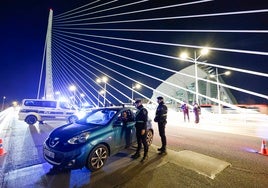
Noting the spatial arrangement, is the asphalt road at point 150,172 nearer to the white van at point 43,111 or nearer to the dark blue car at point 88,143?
the dark blue car at point 88,143

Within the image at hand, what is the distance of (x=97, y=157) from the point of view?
4.07 metres

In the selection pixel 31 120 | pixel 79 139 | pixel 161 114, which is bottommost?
pixel 31 120

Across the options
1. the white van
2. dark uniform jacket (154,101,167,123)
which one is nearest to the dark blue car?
dark uniform jacket (154,101,167,123)

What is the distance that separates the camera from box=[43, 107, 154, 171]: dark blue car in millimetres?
3686

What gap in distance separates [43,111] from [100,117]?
30.1 feet

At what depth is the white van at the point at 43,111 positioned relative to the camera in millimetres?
12125

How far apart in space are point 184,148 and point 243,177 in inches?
91.2

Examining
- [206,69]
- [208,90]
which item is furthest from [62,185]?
[208,90]

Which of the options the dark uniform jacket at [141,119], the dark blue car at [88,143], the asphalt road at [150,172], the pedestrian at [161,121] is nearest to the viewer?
the asphalt road at [150,172]

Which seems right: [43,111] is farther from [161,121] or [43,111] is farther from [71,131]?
[161,121]

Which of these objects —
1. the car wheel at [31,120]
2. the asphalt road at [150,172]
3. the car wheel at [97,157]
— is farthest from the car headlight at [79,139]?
the car wheel at [31,120]

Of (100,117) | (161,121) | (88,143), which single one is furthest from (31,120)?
(161,121)

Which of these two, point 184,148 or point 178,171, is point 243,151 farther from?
point 178,171

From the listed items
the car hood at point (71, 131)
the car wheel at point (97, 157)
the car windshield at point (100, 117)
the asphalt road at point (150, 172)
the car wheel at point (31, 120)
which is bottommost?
the asphalt road at point (150, 172)
